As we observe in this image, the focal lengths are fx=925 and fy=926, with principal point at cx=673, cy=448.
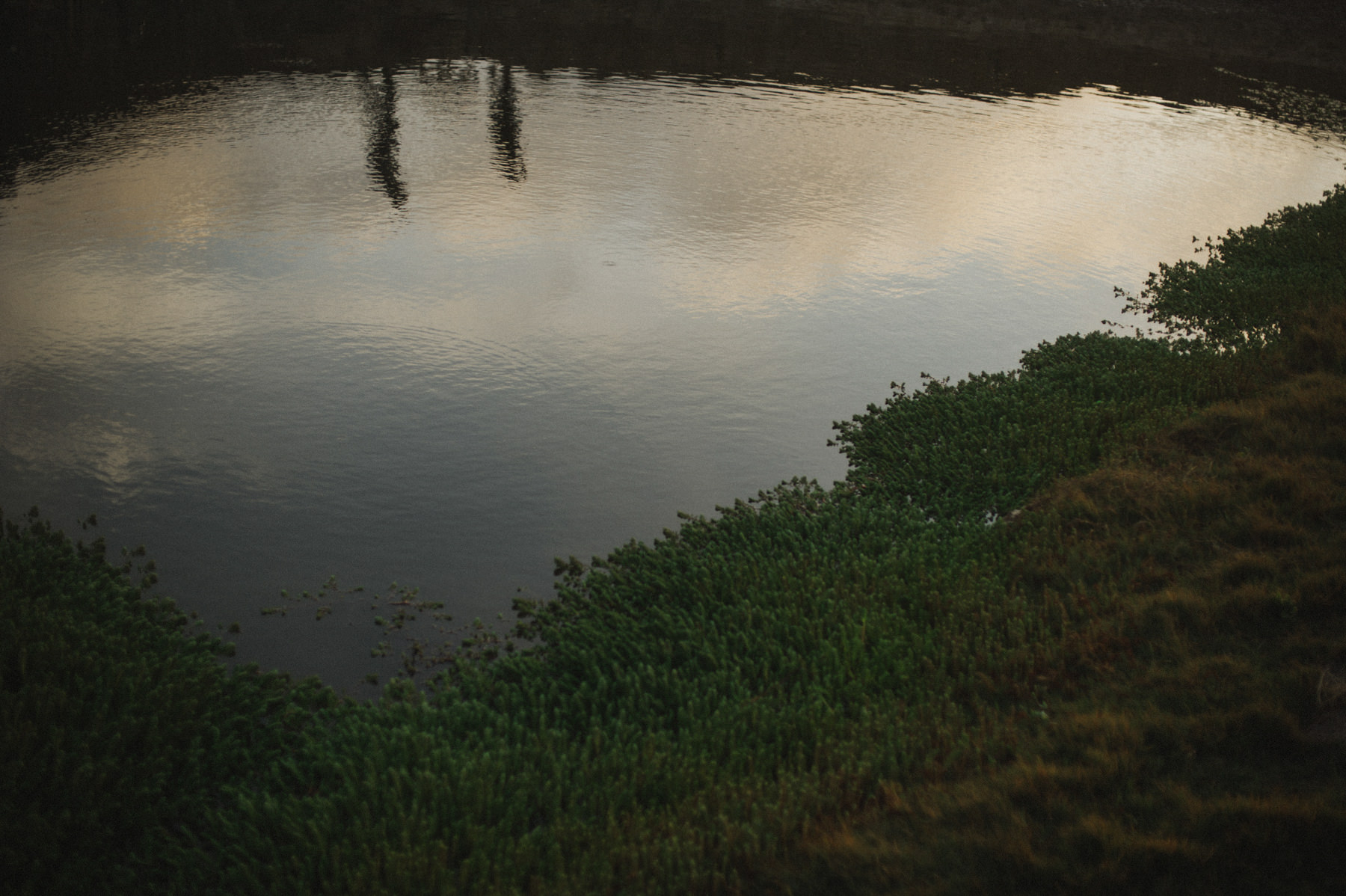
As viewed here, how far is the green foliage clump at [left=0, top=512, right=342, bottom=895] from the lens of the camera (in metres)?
5.95

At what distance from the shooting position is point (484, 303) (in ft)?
54.9

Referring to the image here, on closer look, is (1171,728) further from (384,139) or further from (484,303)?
(384,139)

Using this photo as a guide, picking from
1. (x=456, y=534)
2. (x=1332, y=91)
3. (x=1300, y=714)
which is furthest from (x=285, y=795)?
(x=1332, y=91)

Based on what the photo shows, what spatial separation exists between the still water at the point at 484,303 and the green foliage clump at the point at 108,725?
787mm

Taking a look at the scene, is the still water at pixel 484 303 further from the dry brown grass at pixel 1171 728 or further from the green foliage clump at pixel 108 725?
the dry brown grass at pixel 1171 728

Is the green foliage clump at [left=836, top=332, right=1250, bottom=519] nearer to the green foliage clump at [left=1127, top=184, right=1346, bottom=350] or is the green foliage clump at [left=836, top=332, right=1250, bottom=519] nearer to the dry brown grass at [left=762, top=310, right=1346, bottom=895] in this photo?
the dry brown grass at [left=762, top=310, right=1346, bottom=895]

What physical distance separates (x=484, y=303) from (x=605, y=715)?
10778mm

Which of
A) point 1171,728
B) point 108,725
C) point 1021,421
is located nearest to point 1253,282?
point 1021,421

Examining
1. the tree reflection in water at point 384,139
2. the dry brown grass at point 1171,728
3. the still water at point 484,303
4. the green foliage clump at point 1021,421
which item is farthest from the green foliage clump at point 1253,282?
the tree reflection in water at point 384,139

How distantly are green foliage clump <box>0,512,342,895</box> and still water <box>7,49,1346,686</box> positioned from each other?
2.58 feet

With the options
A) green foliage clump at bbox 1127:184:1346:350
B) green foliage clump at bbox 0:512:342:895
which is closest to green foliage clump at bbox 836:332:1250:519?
green foliage clump at bbox 1127:184:1346:350

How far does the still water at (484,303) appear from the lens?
1069cm

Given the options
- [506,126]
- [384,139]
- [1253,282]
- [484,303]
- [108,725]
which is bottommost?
[108,725]

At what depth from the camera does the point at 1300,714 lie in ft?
20.7
